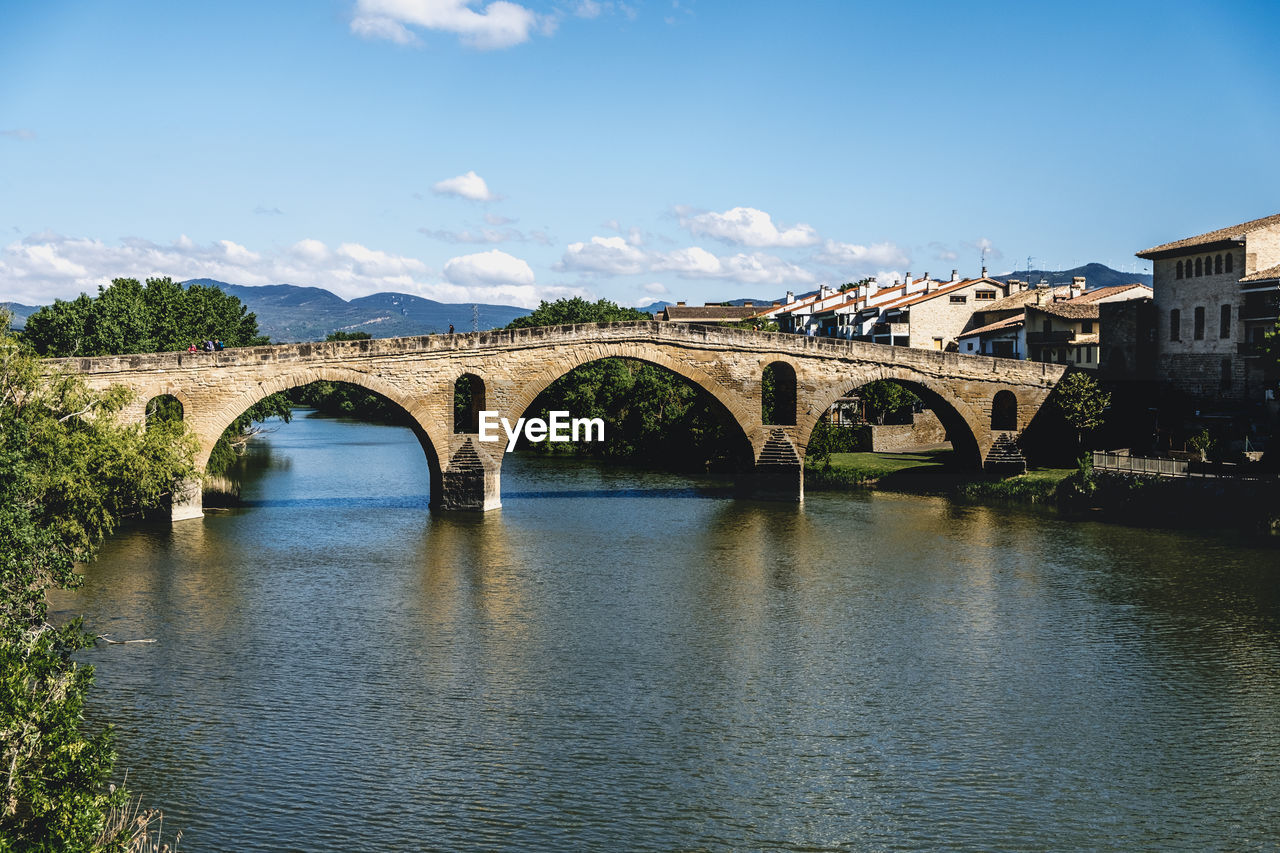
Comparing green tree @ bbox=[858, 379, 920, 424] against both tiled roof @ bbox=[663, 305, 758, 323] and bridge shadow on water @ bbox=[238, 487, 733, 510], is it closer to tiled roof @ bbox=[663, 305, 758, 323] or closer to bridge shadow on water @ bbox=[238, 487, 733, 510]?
bridge shadow on water @ bbox=[238, 487, 733, 510]

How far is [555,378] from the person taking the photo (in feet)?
165

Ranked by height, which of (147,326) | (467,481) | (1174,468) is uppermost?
(147,326)

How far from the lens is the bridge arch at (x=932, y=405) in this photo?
179ft

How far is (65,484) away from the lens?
33.0 meters

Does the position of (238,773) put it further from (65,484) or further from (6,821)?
(65,484)

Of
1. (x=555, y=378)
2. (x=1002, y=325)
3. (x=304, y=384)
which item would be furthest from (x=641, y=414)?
(x=304, y=384)

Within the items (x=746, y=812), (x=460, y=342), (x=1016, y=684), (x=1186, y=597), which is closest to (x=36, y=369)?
(x=460, y=342)

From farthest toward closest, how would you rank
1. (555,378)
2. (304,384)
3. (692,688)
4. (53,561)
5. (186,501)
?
(555,378), (186,501), (304,384), (692,688), (53,561)

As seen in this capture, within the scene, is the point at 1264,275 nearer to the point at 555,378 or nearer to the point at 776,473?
the point at 776,473

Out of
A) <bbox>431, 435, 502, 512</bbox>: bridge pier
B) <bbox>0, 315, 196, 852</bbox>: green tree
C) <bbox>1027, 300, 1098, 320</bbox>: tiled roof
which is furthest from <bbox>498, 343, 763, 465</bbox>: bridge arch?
<bbox>1027, 300, 1098, 320</bbox>: tiled roof

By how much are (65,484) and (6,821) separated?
770 inches

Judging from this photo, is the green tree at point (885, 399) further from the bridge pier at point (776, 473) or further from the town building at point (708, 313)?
the town building at point (708, 313)

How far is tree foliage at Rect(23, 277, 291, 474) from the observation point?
58000mm

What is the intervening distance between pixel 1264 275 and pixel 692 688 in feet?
129
